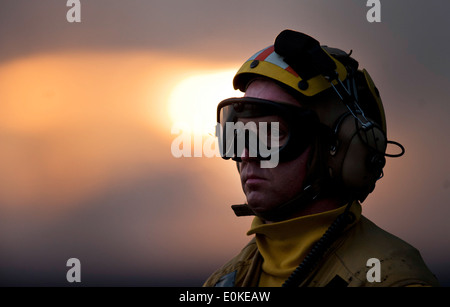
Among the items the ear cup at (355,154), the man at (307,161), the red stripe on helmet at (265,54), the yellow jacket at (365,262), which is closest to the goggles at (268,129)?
the man at (307,161)

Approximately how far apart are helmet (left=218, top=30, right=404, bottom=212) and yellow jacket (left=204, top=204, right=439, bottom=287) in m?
0.23

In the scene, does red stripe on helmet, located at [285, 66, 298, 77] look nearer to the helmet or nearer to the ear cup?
the helmet

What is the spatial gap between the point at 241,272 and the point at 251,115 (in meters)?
0.92

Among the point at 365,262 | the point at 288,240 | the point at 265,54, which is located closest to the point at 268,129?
the point at 265,54

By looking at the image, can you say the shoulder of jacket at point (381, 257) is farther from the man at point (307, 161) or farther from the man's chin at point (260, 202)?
the man's chin at point (260, 202)

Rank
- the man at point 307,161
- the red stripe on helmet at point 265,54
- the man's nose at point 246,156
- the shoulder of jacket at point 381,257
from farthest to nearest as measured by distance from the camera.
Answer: the red stripe on helmet at point 265,54
the man's nose at point 246,156
the man at point 307,161
the shoulder of jacket at point 381,257

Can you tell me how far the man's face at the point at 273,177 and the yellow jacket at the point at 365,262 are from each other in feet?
1.17

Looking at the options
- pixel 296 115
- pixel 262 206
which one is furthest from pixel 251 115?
pixel 262 206

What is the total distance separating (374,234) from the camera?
9.42 feet

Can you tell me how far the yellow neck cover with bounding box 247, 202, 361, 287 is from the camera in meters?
2.88

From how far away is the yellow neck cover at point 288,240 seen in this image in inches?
113

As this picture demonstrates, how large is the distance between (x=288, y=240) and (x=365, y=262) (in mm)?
429

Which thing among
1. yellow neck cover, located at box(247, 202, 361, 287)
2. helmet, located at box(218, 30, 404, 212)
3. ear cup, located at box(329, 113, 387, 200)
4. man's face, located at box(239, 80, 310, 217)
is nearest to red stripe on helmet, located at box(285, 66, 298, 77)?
helmet, located at box(218, 30, 404, 212)

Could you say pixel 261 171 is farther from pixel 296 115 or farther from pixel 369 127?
pixel 369 127
